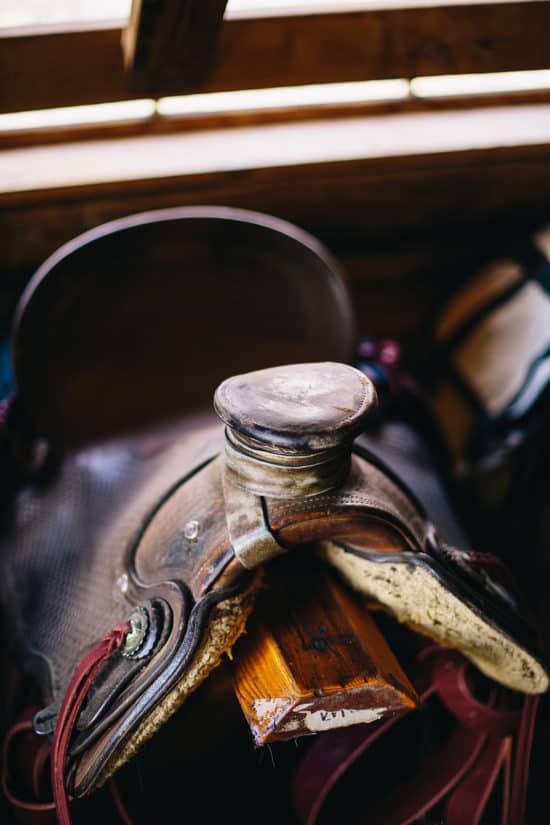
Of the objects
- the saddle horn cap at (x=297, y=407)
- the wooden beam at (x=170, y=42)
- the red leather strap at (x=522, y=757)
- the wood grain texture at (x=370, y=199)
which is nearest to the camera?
the saddle horn cap at (x=297, y=407)

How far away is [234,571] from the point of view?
55 centimetres

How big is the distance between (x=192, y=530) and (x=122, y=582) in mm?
148

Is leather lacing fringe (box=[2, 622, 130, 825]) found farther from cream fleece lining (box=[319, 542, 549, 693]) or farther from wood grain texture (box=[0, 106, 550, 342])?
wood grain texture (box=[0, 106, 550, 342])

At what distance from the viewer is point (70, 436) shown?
39.4 inches

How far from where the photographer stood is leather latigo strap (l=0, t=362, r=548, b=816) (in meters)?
0.53

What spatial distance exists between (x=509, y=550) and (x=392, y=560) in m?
0.91

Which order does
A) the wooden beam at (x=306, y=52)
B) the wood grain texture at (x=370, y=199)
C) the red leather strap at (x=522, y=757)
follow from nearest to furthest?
the red leather strap at (x=522, y=757) → the wooden beam at (x=306, y=52) → the wood grain texture at (x=370, y=199)

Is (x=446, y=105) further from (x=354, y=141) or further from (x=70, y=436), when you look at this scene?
(x=70, y=436)

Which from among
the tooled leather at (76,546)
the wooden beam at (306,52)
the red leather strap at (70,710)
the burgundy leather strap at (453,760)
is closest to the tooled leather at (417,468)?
the burgundy leather strap at (453,760)

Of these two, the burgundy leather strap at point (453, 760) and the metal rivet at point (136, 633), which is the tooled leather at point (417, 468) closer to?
the burgundy leather strap at point (453, 760)

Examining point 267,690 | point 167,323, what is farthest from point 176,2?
point 267,690

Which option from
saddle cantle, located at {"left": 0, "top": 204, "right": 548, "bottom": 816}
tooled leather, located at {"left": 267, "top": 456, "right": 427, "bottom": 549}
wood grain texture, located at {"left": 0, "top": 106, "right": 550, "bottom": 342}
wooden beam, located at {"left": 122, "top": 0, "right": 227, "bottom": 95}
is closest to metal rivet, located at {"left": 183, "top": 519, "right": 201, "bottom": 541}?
saddle cantle, located at {"left": 0, "top": 204, "right": 548, "bottom": 816}

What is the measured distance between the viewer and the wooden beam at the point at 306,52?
1.12 m

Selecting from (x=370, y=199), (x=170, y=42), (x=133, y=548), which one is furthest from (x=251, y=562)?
(x=370, y=199)
